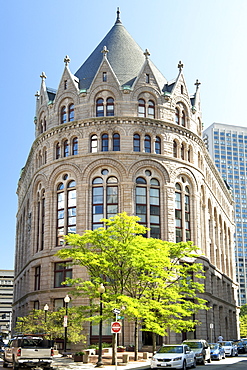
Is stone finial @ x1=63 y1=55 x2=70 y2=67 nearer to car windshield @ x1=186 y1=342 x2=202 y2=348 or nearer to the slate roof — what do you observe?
the slate roof

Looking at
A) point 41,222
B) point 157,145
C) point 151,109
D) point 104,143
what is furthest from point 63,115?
point 41,222

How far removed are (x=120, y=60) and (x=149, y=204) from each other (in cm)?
1821

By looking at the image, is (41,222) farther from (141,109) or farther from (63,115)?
(141,109)

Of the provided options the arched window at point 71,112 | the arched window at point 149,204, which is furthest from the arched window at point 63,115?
the arched window at point 149,204

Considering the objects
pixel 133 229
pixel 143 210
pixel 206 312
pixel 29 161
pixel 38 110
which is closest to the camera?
pixel 133 229

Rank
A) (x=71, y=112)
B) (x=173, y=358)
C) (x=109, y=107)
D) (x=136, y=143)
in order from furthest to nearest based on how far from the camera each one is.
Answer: (x=71, y=112), (x=109, y=107), (x=136, y=143), (x=173, y=358)

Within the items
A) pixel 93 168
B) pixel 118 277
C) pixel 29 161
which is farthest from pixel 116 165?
pixel 29 161

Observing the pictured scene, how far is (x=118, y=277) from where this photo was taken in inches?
1529

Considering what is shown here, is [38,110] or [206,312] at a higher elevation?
[38,110]

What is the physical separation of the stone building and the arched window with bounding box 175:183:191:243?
11cm

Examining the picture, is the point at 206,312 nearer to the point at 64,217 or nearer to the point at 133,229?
the point at 64,217

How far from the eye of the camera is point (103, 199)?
176ft

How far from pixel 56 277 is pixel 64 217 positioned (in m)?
6.45

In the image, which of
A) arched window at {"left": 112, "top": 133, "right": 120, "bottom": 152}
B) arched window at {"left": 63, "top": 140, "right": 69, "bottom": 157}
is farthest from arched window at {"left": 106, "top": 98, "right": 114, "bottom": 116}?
arched window at {"left": 63, "top": 140, "right": 69, "bottom": 157}
